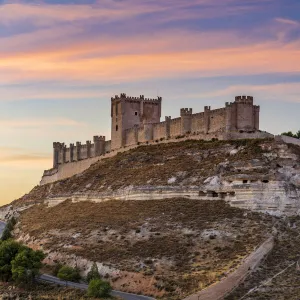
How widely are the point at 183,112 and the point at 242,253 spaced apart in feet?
106

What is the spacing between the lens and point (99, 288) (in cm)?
5416

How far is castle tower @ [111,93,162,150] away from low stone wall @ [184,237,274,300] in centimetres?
4346

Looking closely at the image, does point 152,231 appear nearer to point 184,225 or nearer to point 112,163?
point 184,225

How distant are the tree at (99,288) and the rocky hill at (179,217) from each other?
2.62 meters

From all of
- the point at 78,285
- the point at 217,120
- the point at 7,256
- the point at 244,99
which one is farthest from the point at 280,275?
the point at 217,120

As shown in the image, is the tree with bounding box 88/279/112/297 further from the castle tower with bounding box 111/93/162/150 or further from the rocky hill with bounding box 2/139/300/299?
Answer: the castle tower with bounding box 111/93/162/150

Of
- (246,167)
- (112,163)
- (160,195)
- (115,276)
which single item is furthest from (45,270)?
(112,163)

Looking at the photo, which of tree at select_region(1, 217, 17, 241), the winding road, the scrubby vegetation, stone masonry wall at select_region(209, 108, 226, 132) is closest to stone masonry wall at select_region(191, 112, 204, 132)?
stone masonry wall at select_region(209, 108, 226, 132)

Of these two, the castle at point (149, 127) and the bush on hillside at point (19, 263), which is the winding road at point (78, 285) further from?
the castle at point (149, 127)

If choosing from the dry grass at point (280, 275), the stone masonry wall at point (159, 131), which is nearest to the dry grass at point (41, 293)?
the dry grass at point (280, 275)

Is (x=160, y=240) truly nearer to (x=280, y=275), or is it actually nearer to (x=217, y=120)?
(x=280, y=275)

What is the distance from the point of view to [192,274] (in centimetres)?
5572

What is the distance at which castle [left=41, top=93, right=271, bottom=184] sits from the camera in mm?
81250

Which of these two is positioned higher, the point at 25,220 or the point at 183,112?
the point at 183,112
